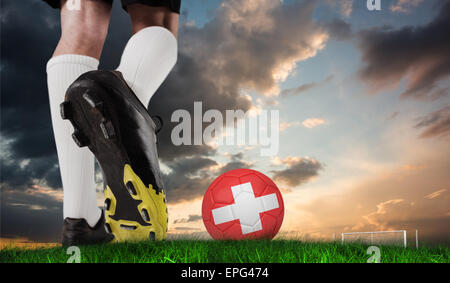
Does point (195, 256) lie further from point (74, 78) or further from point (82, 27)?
point (82, 27)

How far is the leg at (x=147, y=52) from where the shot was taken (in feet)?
8.00

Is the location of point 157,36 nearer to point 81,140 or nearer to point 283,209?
point 81,140

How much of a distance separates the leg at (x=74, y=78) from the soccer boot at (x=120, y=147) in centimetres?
37

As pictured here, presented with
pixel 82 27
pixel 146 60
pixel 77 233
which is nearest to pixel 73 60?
pixel 82 27

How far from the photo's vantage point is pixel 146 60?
8.05 feet

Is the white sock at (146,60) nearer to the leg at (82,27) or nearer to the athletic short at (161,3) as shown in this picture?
the athletic short at (161,3)

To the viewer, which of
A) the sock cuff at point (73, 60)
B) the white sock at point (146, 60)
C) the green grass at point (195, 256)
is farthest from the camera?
the sock cuff at point (73, 60)

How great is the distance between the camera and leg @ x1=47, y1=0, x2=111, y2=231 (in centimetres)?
258

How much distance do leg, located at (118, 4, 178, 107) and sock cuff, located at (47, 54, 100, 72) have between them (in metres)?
0.29

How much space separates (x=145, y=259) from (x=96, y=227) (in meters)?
0.83

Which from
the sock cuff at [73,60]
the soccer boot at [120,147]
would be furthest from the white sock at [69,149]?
the soccer boot at [120,147]
